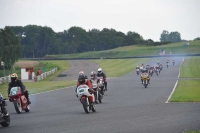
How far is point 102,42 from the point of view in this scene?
645ft

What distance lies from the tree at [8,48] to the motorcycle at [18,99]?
6461 cm

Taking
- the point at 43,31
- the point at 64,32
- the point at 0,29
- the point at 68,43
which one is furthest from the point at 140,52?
the point at 64,32

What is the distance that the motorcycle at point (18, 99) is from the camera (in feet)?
57.2

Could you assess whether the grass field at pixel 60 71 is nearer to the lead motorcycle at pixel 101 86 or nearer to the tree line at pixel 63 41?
the lead motorcycle at pixel 101 86

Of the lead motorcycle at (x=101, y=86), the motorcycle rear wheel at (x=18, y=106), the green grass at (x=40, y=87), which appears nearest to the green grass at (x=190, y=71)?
the green grass at (x=40, y=87)

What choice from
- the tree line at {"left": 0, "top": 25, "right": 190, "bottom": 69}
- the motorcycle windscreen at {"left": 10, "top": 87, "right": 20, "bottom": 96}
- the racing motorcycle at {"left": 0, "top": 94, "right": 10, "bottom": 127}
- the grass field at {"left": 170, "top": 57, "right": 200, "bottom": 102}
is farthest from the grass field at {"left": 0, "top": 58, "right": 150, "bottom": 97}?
the racing motorcycle at {"left": 0, "top": 94, "right": 10, "bottom": 127}

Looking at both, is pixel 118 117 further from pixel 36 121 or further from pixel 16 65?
pixel 16 65

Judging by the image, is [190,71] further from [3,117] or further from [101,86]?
[3,117]

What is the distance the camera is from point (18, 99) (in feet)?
57.6

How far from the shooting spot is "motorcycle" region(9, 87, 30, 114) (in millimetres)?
17425

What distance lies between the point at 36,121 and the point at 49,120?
39 centimetres

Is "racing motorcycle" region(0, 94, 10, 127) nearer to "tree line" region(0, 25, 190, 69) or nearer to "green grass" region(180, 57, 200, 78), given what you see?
"green grass" region(180, 57, 200, 78)

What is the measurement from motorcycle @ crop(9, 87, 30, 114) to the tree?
212 feet

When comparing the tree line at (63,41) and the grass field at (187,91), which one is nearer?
the grass field at (187,91)
